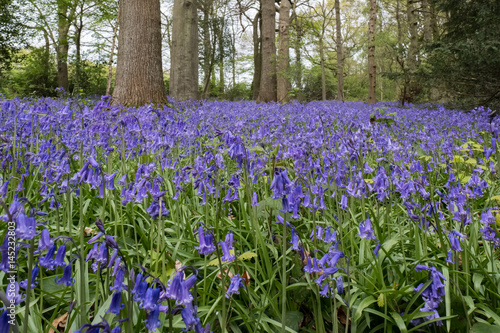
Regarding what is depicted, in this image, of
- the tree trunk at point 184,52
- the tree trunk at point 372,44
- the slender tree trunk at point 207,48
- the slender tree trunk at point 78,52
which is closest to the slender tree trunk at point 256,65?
the slender tree trunk at point 207,48

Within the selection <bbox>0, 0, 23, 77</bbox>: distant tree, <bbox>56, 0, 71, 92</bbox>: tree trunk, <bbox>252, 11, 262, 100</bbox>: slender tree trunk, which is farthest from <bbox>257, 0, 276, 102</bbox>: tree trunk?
<bbox>0, 0, 23, 77</bbox>: distant tree

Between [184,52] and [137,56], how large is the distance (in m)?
3.04

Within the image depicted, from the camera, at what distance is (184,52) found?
1023cm

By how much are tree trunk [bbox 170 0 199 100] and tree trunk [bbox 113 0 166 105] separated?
2.32 meters

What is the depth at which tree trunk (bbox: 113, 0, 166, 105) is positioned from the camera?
290 inches

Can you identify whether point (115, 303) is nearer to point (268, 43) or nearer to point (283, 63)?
point (283, 63)

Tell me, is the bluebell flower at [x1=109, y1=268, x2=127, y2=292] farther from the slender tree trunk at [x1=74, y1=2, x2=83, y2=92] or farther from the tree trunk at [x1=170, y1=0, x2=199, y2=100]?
the slender tree trunk at [x1=74, y1=2, x2=83, y2=92]

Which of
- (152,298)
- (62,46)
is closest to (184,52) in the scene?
(152,298)

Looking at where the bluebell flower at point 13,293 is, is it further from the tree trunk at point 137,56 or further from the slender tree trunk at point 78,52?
the slender tree trunk at point 78,52

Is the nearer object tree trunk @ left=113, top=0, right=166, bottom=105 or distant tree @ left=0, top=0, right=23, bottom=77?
tree trunk @ left=113, top=0, right=166, bottom=105

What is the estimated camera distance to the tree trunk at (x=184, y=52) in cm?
1010

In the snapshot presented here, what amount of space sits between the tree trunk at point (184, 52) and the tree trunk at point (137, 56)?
2.32m

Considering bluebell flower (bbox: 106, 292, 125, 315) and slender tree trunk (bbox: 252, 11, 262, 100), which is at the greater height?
slender tree trunk (bbox: 252, 11, 262, 100)

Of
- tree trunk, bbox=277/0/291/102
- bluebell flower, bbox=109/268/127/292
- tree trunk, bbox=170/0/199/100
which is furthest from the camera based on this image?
tree trunk, bbox=277/0/291/102
